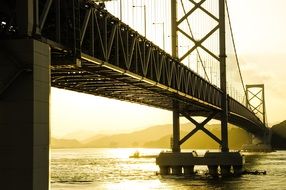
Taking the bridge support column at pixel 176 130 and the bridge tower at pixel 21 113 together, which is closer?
the bridge tower at pixel 21 113

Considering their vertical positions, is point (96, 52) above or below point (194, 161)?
above

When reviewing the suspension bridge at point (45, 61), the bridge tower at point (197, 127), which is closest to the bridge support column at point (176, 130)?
the bridge tower at point (197, 127)

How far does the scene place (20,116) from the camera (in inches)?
639

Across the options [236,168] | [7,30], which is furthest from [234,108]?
[7,30]

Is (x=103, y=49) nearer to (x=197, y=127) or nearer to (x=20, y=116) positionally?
(x=20, y=116)

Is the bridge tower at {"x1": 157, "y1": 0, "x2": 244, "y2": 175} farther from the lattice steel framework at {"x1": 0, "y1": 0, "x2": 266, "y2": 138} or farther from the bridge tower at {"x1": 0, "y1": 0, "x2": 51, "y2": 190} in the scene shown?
the bridge tower at {"x1": 0, "y1": 0, "x2": 51, "y2": 190}

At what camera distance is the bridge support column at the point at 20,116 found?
16203mm

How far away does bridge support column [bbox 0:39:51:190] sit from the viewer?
16203 mm

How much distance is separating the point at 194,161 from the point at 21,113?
5142cm

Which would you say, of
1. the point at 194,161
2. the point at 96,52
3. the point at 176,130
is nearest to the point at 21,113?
the point at 96,52

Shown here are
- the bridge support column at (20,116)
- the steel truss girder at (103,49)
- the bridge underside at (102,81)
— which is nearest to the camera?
the bridge support column at (20,116)

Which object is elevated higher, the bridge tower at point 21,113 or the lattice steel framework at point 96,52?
the lattice steel framework at point 96,52

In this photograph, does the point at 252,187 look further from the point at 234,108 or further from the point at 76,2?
the point at 76,2

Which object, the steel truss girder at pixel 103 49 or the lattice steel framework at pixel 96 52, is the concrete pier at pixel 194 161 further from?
the steel truss girder at pixel 103 49
